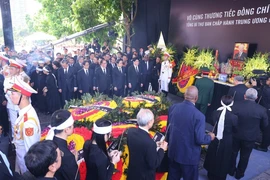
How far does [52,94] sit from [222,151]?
15.3 ft

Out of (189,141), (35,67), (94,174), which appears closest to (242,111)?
(189,141)

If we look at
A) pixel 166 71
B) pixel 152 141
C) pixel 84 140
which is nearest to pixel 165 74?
pixel 166 71

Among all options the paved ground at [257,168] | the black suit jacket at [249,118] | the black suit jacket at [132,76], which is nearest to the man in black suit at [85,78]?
the black suit jacket at [132,76]

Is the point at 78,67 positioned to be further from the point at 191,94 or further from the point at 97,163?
the point at 97,163

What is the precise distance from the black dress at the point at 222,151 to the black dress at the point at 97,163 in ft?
5.84

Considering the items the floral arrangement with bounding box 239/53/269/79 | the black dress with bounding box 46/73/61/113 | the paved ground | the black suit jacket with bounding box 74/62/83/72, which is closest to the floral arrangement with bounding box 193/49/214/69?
the floral arrangement with bounding box 239/53/269/79

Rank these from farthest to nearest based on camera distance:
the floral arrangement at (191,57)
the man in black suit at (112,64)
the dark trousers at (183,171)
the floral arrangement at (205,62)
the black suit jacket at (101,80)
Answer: the floral arrangement at (191,57)
the man in black suit at (112,64)
the floral arrangement at (205,62)
the black suit jacket at (101,80)
the dark trousers at (183,171)

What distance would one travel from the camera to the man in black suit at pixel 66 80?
6301 mm

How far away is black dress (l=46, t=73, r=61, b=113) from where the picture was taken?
239 inches

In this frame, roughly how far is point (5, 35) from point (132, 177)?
30.0 feet

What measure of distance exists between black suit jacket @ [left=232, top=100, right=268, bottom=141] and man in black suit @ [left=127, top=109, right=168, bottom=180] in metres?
1.55

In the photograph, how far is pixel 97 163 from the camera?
74.0 inches

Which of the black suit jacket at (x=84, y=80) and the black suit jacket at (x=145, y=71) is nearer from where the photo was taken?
the black suit jacket at (x=84, y=80)

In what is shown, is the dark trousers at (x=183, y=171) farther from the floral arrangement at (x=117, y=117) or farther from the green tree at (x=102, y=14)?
the green tree at (x=102, y=14)
